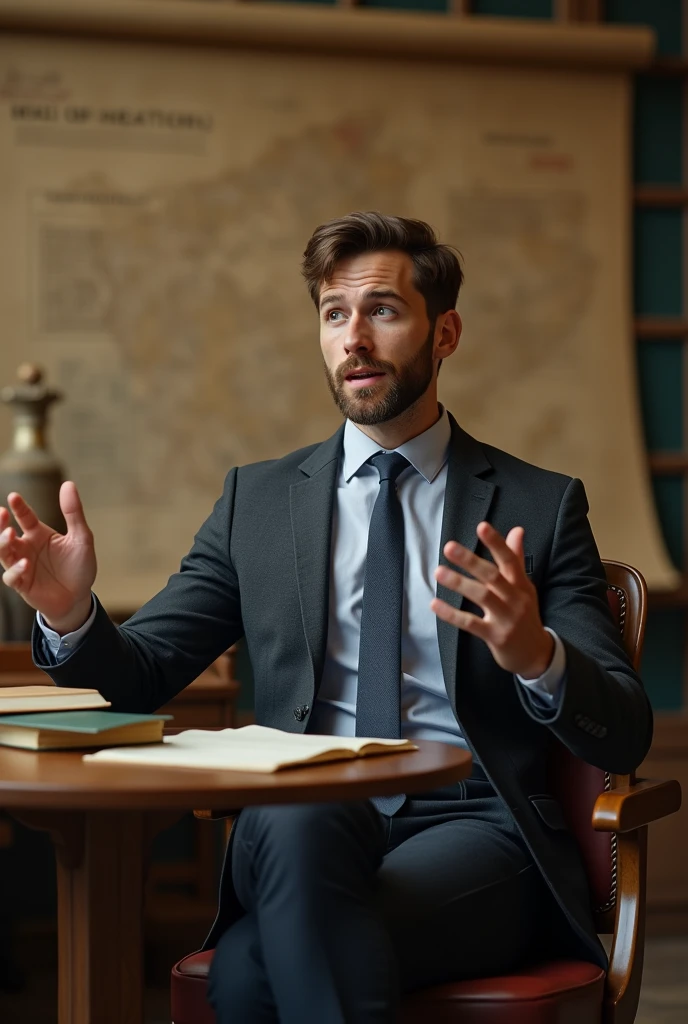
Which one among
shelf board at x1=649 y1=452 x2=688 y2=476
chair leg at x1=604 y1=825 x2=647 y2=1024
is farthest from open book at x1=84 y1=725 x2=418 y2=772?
shelf board at x1=649 y1=452 x2=688 y2=476

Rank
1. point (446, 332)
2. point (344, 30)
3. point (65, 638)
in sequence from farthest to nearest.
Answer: point (344, 30) < point (446, 332) < point (65, 638)

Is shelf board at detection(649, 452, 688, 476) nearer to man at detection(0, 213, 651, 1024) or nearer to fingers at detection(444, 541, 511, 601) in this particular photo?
man at detection(0, 213, 651, 1024)

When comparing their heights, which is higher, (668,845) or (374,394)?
(374,394)

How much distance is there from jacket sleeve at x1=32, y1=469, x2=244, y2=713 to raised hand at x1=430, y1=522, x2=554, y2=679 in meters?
0.56

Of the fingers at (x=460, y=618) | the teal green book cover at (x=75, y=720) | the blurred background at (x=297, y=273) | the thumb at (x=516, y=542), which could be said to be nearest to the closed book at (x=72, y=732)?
the teal green book cover at (x=75, y=720)

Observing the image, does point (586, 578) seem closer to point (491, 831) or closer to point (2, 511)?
point (491, 831)

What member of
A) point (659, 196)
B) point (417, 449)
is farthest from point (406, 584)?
point (659, 196)

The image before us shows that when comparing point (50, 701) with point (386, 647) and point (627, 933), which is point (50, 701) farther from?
point (627, 933)

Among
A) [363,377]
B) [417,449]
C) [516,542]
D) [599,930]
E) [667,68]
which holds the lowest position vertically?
[599,930]

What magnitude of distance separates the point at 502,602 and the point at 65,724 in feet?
1.66

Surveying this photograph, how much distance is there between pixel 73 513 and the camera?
1.64 meters

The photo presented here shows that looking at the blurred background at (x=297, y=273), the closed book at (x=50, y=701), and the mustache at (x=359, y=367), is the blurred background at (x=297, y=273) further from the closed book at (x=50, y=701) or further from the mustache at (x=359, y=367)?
the closed book at (x=50, y=701)

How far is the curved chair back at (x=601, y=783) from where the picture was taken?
6.07 ft

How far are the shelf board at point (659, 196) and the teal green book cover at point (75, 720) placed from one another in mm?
3049
